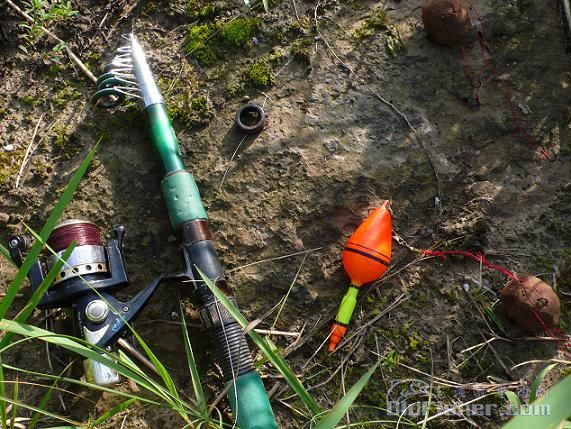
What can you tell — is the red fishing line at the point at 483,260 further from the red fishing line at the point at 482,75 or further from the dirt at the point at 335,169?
the red fishing line at the point at 482,75

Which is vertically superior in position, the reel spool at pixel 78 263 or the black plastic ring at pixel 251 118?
the black plastic ring at pixel 251 118

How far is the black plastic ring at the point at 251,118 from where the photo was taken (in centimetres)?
268

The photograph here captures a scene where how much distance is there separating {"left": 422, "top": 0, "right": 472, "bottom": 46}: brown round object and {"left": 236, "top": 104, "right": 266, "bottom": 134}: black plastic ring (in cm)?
94

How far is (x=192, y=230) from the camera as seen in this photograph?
93.8 inches

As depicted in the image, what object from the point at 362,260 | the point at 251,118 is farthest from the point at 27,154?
the point at 362,260

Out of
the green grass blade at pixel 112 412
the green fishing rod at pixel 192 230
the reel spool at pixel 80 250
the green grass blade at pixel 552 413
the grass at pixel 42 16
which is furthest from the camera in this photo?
the grass at pixel 42 16

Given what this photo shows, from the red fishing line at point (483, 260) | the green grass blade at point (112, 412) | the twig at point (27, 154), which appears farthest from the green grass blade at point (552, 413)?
the twig at point (27, 154)

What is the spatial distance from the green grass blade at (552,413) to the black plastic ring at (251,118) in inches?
69.2

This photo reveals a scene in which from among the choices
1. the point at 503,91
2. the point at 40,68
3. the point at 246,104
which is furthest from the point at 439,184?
the point at 40,68

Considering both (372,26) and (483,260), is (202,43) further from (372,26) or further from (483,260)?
(483,260)

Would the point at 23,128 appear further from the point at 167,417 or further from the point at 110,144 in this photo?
the point at 167,417

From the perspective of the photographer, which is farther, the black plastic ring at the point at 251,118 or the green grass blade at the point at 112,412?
the black plastic ring at the point at 251,118

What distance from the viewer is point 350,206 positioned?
256cm

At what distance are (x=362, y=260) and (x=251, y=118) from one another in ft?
3.05
